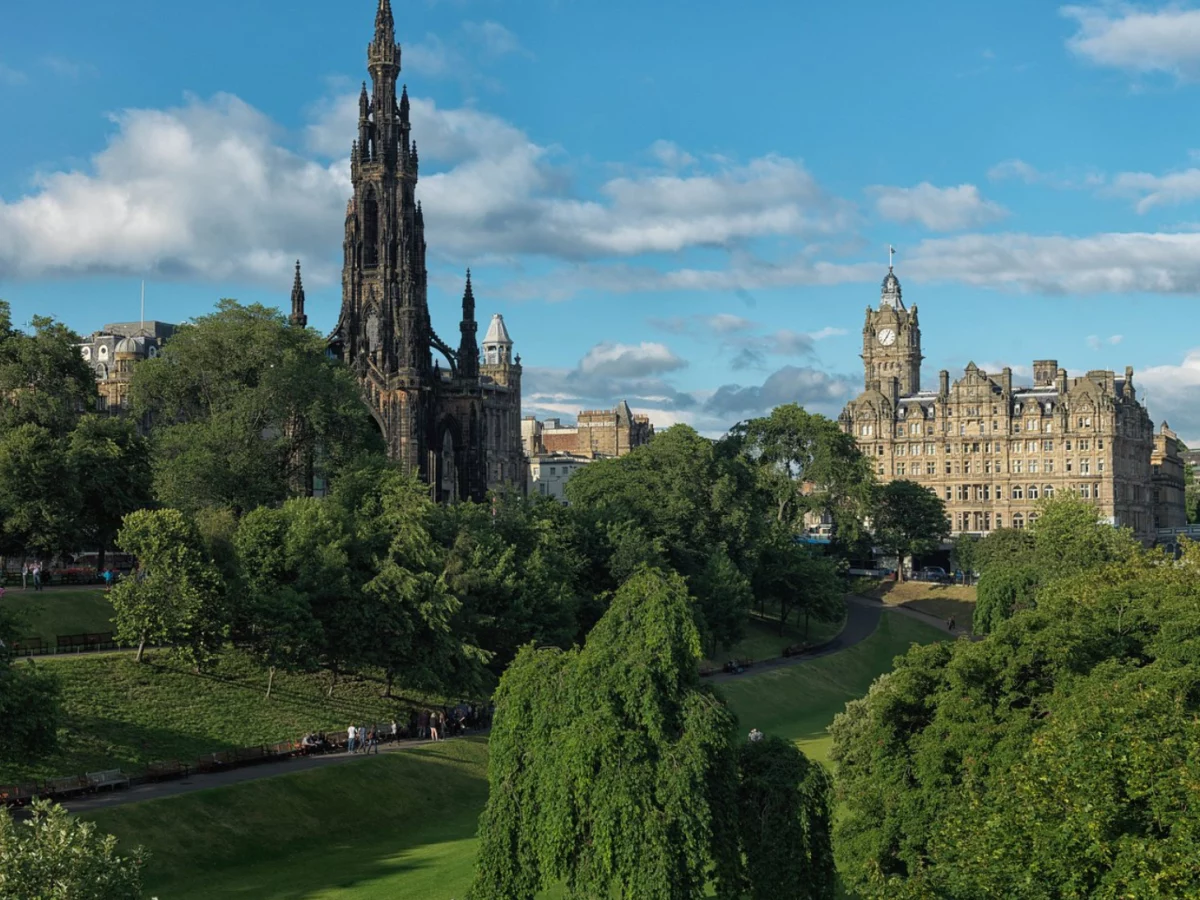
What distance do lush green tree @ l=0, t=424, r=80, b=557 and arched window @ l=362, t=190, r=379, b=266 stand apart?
1907 inches

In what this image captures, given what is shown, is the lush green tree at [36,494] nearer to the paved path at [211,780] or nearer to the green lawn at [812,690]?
the paved path at [211,780]

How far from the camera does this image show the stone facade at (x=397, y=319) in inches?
4476

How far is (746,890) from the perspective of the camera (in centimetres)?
3609

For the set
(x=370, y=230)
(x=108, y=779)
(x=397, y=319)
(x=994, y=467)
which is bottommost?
(x=108, y=779)

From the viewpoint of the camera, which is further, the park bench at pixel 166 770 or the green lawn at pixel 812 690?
the green lawn at pixel 812 690

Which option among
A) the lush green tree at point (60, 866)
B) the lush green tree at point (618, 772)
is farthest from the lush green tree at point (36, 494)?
the lush green tree at point (60, 866)

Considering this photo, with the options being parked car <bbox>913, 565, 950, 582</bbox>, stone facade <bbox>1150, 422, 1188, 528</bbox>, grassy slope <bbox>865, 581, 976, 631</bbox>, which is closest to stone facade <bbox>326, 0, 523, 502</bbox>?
grassy slope <bbox>865, 581, 976, 631</bbox>

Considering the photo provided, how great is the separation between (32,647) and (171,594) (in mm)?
7403

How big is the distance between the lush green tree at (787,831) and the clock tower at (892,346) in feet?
513

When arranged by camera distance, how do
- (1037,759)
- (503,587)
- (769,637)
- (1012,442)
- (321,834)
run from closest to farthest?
1. (1037,759)
2. (321,834)
3. (503,587)
4. (769,637)
5. (1012,442)

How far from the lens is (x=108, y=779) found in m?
49.8

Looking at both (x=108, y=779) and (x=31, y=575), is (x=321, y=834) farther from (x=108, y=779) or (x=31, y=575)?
(x=31, y=575)

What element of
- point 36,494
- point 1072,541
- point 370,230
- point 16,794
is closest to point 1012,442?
point 1072,541

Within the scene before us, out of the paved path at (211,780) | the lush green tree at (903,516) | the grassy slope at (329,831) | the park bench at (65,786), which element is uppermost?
the lush green tree at (903,516)
